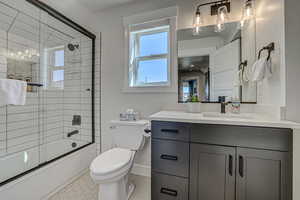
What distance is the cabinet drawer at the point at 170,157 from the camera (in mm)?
1213

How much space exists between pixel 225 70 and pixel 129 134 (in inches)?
55.1

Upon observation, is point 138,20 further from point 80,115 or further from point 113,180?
point 113,180

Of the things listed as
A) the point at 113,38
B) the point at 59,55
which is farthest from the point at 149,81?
the point at 59,55

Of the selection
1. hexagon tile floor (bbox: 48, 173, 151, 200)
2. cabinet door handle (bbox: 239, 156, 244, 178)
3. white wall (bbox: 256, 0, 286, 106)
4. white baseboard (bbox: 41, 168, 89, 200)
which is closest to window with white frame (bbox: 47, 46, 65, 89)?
white baseboard (bbox: 41, 168, 89, 200)

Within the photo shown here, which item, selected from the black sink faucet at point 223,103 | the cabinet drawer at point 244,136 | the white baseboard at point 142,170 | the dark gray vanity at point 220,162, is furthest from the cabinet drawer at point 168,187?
the black sink faucet at point 223,103

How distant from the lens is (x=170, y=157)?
4.13 feet

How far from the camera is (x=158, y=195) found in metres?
1.29

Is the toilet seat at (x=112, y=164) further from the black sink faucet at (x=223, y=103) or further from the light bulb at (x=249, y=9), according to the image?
the light bulb at (x=249, y=9)

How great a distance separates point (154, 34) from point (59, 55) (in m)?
1.53

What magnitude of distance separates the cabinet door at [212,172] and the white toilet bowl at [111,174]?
643 mm

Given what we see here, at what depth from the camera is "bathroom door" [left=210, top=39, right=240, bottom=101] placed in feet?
5.32

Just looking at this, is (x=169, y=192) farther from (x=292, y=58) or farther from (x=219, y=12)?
(x=219, y=12)

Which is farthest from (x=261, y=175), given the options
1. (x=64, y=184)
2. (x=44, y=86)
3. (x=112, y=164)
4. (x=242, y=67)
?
(x=44, y=86)

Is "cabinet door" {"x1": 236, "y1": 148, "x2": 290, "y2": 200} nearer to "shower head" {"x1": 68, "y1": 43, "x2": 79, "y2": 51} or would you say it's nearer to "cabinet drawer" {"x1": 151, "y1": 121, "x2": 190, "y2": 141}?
"cabinet drawer" {"x1": 151, "y1": 121, "x2": 190, "y2": 141}
